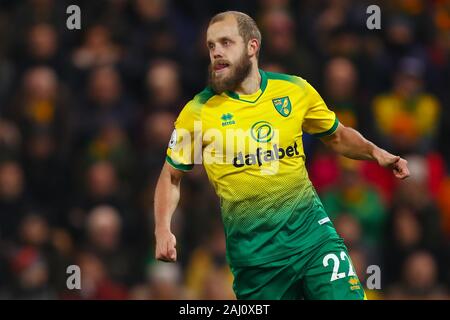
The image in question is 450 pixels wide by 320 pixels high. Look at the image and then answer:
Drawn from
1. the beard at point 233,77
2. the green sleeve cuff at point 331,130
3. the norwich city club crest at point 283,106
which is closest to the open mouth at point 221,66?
the beard at point 233,77

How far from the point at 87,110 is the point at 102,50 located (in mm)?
786

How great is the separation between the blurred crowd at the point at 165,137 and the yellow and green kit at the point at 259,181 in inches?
117

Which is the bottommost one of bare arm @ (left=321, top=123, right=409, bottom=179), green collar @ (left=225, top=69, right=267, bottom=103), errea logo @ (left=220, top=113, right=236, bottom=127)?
bare arm @ (left=321, top=123, right=409, bottom=179)

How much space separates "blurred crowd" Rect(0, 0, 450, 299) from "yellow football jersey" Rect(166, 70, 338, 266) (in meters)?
3.00

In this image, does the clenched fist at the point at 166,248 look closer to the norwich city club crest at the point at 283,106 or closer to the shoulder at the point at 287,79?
the norwich city club crest at the point at 283,106

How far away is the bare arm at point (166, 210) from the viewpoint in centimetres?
692

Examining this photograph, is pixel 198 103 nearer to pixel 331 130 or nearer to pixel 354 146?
pixel 331 130

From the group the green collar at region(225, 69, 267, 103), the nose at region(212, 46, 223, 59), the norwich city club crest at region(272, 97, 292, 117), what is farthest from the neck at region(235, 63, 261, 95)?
the nose at region(212, 46, 223, 59)

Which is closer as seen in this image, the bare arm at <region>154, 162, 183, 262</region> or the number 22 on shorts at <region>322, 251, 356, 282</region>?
the bare arm at <region>154, 162, 183, 262</region>

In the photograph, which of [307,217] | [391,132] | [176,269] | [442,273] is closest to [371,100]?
[391,132]

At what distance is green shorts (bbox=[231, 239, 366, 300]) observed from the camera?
7207mm

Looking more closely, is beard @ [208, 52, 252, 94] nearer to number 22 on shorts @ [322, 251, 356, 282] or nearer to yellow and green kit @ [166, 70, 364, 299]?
yellow and green kit @ [166, 70, 364, 299]
